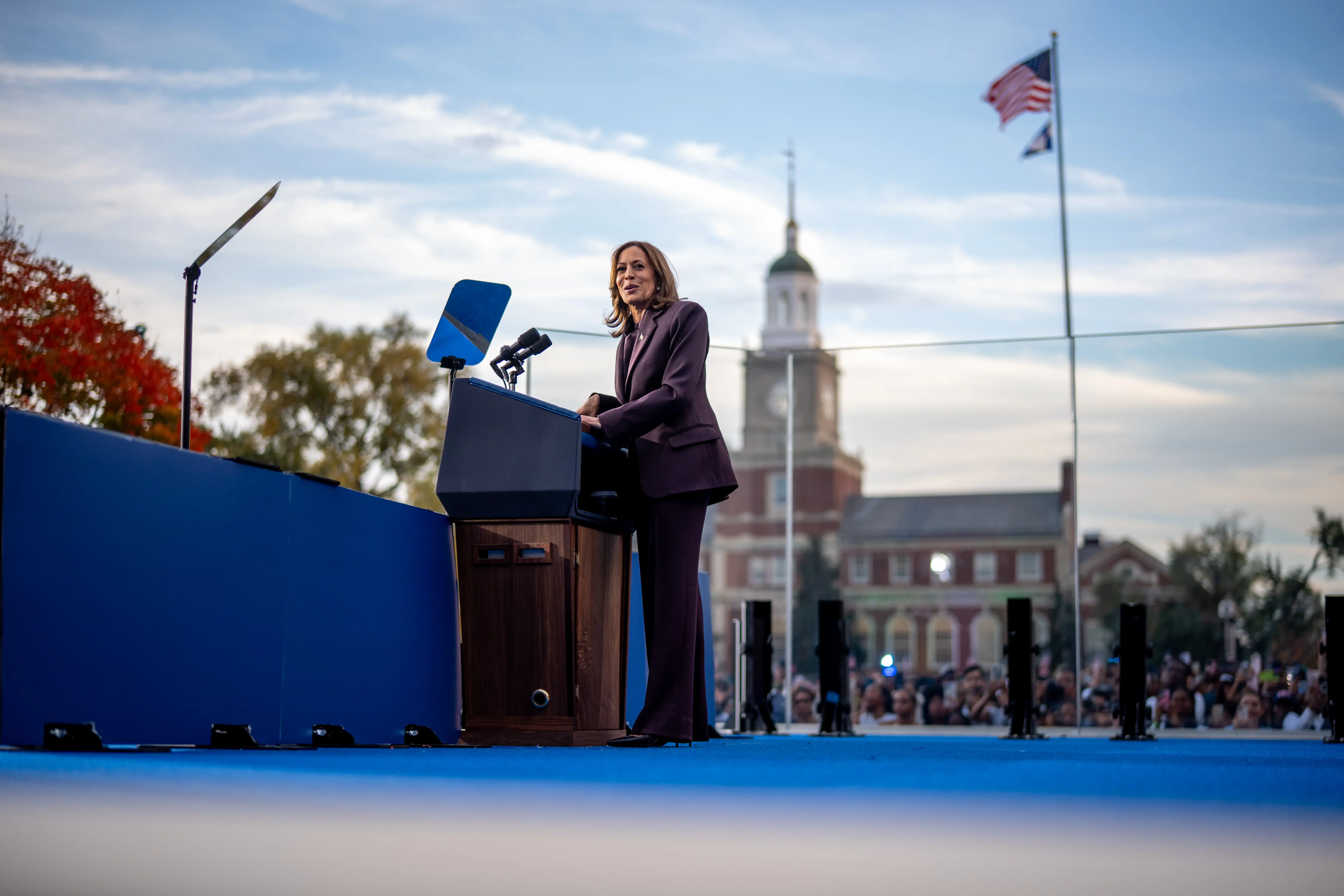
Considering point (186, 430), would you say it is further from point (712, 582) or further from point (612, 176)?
point (612, 176)

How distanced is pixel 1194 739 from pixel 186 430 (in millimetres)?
6135

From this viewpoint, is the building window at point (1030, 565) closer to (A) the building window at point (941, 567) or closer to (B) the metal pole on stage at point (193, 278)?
(A) the building window at point (941, 567)

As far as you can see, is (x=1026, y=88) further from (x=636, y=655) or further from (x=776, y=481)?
(x=636, y=655)

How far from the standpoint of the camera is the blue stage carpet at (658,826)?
1.32 m

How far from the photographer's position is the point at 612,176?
28234mm

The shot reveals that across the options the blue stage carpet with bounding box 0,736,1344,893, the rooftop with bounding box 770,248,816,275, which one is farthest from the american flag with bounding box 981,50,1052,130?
the rooftop with bounding box 770,248,816,275

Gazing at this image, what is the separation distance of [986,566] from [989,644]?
881 mm

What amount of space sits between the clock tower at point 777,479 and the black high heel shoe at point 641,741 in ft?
17.1

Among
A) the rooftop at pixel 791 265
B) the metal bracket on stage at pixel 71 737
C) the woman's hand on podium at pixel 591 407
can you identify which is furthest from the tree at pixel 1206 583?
the rooftop at pixel 791 265

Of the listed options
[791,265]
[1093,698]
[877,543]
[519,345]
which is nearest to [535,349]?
[519,345]

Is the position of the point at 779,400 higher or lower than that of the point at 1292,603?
higher

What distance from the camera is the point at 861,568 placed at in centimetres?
1026

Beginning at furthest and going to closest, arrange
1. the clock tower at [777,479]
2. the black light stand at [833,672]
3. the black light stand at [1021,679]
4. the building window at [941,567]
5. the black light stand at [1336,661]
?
the building window at [941,567]
the clock tower at [777,479]
the black light stand at [833,672]
the black light stand at [1021,679]
the black light stand at [1336,661]

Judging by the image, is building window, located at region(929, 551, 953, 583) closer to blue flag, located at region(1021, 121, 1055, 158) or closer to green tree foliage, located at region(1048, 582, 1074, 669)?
green tree foliage, located at region(1048, 582, 1074, 669)
